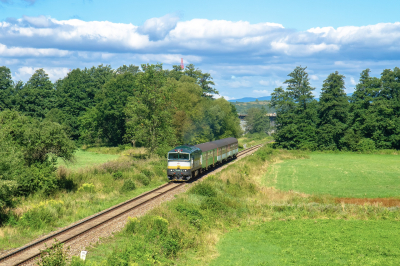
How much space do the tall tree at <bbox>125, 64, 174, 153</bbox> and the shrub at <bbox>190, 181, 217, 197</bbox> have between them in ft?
71.1

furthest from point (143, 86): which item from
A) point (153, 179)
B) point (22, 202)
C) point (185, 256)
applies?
point (185, 256)

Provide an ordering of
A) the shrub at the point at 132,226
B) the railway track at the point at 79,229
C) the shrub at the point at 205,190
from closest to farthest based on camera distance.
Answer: the railway track at the point at 79,229 < the shrub at the point at 132,226 < the shrub at the point at 205,190

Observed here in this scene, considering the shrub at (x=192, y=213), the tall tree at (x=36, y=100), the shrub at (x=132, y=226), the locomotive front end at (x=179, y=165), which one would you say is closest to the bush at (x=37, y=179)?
the shrub at (x=132, y=226)

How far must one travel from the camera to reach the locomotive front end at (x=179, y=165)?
34.2 m

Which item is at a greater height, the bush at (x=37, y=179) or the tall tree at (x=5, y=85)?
the tall tree at (x=5, y=85)

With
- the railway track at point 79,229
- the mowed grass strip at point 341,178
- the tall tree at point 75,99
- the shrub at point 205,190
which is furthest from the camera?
the tall tree at point 75,99

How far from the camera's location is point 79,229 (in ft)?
62.2

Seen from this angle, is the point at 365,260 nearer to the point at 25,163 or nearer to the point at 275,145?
the point at 25,163

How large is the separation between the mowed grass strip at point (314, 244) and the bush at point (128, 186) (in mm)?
12683

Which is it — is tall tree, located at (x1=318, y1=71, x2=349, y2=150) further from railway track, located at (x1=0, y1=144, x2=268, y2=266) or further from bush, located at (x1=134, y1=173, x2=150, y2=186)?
railway track, located at (x1=0, y1=144, x2=268, y2=266)

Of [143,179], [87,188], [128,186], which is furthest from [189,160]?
[87,188]

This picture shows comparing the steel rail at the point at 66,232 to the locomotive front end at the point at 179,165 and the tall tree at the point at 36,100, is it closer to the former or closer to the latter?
the locomotive front end at the point at 179,165

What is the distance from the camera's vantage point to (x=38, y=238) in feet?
58.2

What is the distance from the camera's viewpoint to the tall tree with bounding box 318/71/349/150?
249 feet
